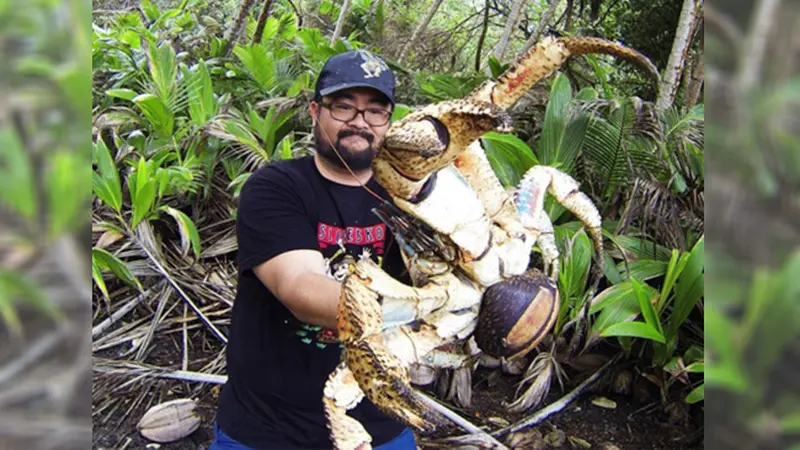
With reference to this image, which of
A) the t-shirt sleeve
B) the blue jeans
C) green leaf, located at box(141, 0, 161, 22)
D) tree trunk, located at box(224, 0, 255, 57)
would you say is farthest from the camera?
green leaf, located at box(141, 0, 161, 22)

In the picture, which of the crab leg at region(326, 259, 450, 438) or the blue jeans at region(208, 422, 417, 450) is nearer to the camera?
the crab leg at region(326, 259, 450, 438)

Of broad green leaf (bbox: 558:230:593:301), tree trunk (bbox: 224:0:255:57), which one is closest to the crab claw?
broad green leaf (bbox: 558:230:593:301)

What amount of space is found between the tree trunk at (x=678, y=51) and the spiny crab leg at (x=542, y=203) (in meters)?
1.66

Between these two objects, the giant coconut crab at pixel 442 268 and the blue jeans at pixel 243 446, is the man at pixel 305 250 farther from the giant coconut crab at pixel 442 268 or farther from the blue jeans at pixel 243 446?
the giant coconut crab at pixel 442 268

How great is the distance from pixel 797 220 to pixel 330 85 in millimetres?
1227

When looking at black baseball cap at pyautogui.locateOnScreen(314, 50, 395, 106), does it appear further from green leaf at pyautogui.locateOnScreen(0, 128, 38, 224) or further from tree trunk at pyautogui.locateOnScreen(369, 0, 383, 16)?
tree trunk at pyautogui.locateOnScreen(369, 0, 383, 16)

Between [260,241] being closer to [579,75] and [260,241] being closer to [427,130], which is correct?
[427,130]

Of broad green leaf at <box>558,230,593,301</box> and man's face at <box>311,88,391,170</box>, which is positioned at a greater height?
man's face at <box>311,88,391,170</box>

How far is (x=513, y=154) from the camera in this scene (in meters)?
2.74

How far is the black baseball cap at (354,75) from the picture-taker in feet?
4.55

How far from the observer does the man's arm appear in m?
1.08

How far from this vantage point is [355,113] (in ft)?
4.69

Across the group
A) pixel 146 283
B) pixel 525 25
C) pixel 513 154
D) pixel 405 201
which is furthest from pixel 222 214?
pixel 525 25

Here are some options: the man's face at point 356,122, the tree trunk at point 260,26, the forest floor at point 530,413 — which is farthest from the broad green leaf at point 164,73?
the man's face at point 356,122
